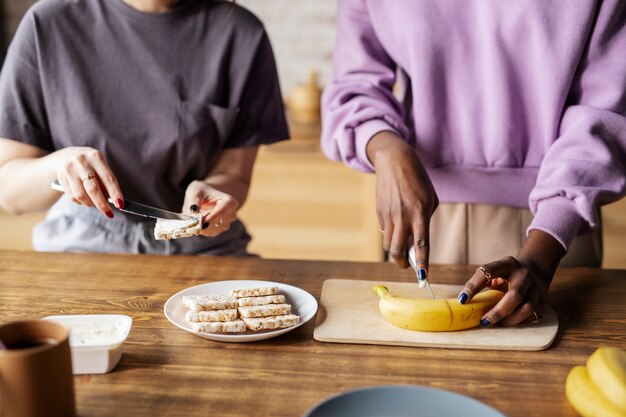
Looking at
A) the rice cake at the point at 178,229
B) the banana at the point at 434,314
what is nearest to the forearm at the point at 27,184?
the rice cake at the point at 178,229

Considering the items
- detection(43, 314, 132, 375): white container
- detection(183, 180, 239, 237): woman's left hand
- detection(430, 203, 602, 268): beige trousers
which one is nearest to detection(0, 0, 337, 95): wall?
detection(430, 203, 602, 268): beige trousers

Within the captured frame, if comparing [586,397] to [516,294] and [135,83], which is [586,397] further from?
[135,83]

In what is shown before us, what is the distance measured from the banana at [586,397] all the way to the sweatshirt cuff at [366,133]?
2.30ft

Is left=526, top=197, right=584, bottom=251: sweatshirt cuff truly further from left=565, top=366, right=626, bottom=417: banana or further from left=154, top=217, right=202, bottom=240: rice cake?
left=154, top=217, right=202, bottom=240: rice cake

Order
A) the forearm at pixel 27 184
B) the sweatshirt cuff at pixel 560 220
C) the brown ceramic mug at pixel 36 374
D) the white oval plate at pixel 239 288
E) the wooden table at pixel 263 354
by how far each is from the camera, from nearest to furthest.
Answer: the brown ceramic mug at pixel 36 374 → the wooden table at pixel 263 354 → the white oval plate at pixel 239 288 → the sweatshirt cuff at pixel 560 220 → the forearm at pixel 27 184

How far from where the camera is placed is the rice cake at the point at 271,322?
1.17 metres

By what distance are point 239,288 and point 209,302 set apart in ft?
0.49

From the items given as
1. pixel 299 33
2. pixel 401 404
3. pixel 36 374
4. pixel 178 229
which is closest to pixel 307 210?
pixel 299 33

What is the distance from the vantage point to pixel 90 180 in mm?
1327

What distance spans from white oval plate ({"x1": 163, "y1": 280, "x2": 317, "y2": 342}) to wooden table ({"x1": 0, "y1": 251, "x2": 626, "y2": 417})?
0.7 inches

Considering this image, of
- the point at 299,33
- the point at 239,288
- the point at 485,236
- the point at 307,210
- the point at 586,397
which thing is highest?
the point at 586,397

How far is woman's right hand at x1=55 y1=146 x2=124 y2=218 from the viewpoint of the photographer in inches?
52.4

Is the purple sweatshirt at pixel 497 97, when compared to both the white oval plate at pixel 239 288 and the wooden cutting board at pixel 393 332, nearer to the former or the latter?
the wooden cutting board at pixel 393 332

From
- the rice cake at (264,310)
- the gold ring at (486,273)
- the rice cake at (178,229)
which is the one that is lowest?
the rice cake at (264,310)
